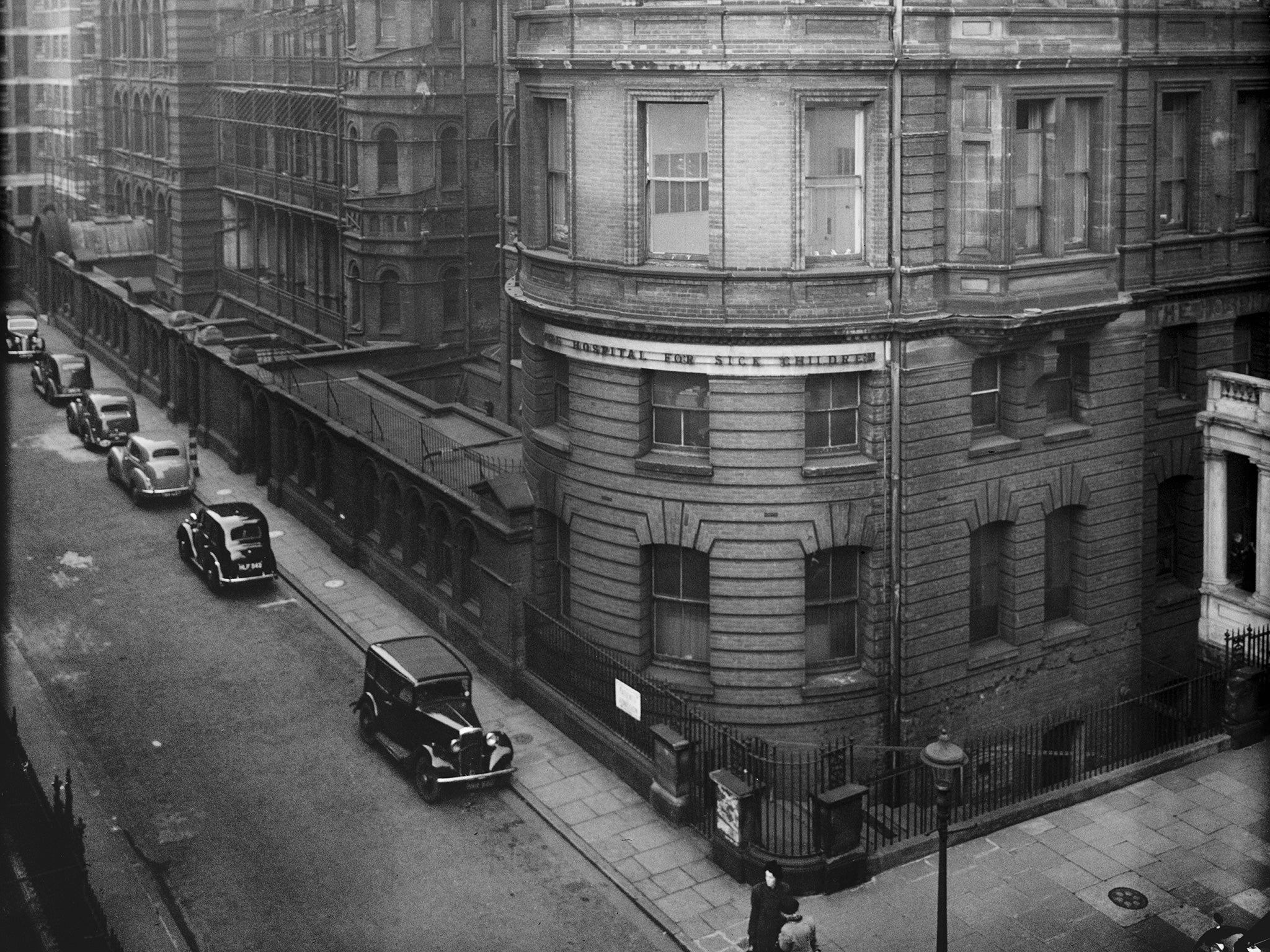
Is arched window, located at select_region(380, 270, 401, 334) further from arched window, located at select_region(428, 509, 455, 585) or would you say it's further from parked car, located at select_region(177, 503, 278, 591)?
arched window, located at select_region(428, 509, 455, 585)

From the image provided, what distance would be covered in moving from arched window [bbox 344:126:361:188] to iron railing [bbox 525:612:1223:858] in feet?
87.9

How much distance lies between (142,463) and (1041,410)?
2678 centimetres

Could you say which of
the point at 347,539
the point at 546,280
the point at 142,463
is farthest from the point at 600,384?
the point at 142,463

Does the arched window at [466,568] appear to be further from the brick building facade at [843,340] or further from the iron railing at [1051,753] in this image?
the iron railing at [1051,753]

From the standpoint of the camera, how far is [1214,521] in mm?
29609

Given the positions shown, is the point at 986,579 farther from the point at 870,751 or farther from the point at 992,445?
the point at 870,751

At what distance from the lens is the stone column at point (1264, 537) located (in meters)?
28.2

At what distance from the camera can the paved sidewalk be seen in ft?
73.5

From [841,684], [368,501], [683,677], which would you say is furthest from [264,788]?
[368,501]

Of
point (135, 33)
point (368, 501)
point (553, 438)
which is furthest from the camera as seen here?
point (135, 33)

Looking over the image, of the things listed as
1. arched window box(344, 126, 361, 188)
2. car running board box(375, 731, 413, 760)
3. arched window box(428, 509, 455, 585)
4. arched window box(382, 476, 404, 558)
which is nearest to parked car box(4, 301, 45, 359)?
arched window box(344, 126, 361, 188)

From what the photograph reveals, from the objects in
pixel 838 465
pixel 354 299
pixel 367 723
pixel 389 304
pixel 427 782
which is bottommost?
pixel 427 782

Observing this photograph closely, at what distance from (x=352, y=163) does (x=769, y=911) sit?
3826 cm

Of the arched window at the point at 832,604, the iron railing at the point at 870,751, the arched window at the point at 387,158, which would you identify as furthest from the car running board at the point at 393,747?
the arched window at the point at 387,158
